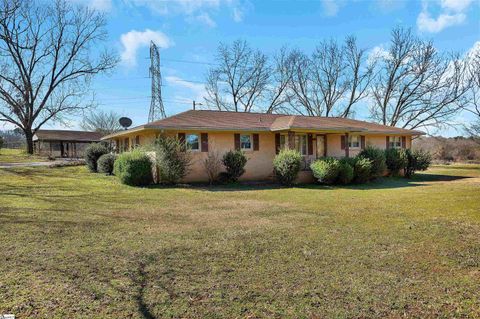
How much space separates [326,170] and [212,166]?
17.9 feet

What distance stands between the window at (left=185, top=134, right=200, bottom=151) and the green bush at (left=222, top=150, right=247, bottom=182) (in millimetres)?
1468

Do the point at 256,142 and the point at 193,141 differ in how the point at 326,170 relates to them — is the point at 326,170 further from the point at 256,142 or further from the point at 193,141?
the point at 193,141

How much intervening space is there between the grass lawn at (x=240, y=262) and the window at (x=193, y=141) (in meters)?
7.56

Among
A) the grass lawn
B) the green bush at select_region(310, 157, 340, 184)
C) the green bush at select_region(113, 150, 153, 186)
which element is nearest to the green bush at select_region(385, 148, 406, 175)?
the green bush at select_region(310, 157, 340, 184)

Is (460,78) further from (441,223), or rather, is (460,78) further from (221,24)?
(441,223)

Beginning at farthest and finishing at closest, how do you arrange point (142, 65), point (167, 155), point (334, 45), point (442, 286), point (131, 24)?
1. point (334, 45)
2. point (142, 65)
3. point (131, 24)
4. point (167, 155)
5. point (442, 286)

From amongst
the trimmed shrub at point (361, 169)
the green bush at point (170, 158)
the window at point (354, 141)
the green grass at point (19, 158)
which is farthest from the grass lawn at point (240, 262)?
the green grass at point (19, 158)

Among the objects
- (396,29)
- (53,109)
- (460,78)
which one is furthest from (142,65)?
(460,78)

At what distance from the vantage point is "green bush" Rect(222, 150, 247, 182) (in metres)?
16.2

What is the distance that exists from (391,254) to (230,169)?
11659mm

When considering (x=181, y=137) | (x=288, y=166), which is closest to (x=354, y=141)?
(x=288, y=166)

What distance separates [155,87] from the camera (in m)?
32.5

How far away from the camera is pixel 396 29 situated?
36438 mm

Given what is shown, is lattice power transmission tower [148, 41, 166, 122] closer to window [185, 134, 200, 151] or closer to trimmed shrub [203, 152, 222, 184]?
window [185, 134, 200, 151]
